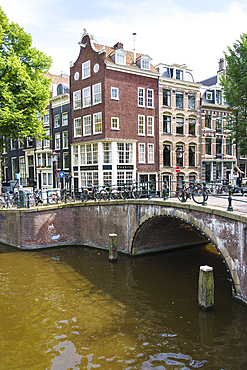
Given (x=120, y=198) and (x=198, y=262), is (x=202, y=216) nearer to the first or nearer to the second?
(x=198, y=262)

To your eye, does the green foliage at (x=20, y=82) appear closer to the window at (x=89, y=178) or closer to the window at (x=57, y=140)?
the window at (x=89, y=178)

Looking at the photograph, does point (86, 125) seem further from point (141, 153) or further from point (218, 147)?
point (218, 147)

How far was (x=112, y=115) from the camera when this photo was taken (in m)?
23.0

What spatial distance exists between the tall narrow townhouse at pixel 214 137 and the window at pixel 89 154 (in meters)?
11.6

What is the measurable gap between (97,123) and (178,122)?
8.44 meters

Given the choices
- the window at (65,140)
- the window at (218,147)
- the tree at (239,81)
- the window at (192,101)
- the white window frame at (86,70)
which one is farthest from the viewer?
the window at (218,147)

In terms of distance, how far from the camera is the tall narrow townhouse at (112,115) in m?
23.0

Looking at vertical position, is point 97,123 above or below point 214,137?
above

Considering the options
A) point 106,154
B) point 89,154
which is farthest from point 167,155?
point 89,154

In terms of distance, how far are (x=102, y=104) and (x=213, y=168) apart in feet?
45.9

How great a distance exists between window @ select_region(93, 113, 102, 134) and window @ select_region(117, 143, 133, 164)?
2063 mm

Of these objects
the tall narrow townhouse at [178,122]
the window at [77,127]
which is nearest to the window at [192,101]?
the tall narrow townhouse at [178,122]

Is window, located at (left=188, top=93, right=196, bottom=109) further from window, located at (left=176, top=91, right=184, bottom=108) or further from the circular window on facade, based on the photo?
the circular window on facade

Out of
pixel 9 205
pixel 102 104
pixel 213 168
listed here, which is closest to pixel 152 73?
pixel 102 104
